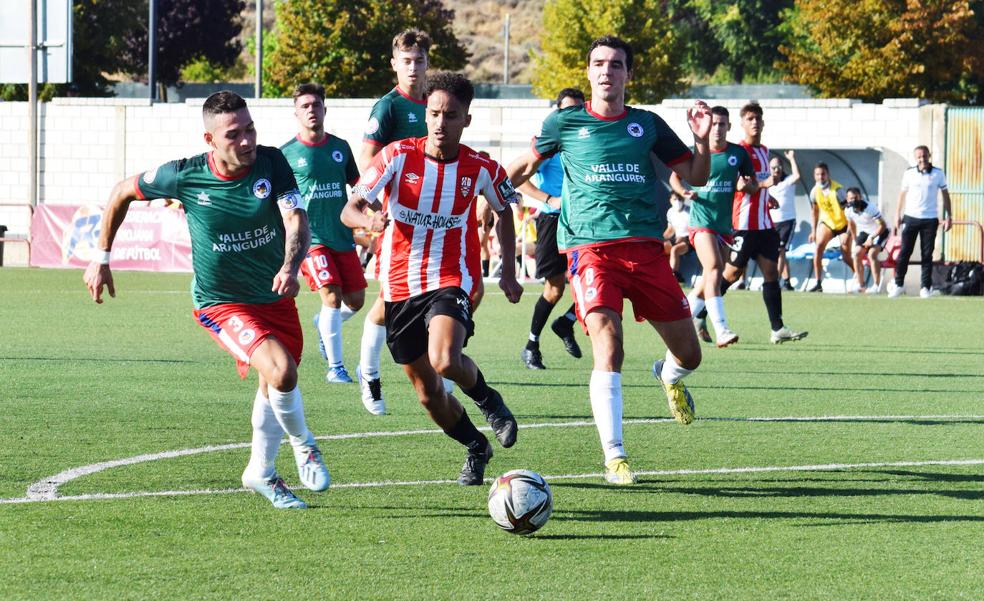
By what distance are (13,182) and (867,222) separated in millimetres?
21009

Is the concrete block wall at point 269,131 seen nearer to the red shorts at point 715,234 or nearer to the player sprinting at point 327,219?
the red shorts at point 715,234

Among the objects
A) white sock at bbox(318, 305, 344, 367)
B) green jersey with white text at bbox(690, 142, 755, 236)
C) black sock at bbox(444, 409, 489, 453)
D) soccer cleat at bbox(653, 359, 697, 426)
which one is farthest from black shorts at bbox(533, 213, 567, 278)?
black sock at bbox(444, 409, 489, 453)

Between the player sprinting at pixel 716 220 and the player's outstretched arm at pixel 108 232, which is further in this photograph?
the player sprinting at pixel 716 220

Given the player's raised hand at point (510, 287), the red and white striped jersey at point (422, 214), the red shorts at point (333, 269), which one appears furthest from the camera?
the red shorts at point (333, 269)

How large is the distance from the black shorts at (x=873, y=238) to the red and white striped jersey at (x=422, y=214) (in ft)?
63.4

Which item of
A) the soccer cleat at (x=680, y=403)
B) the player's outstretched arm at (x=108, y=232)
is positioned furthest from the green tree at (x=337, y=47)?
the player's outstretched arm at (x=108, y=232)

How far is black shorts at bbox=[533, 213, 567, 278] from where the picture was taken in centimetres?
1252

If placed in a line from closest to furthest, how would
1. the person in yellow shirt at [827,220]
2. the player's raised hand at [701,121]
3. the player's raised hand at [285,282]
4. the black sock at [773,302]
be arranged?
the player's raised hand at [285,282] < the player's raised hand at [701,121] < the black sock at [773,302] < the person in yellow shirt at [827,220]

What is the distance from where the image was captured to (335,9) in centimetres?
5444

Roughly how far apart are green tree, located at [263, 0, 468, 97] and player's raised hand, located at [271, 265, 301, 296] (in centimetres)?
4770

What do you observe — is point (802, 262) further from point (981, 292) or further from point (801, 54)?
point (801, 54)

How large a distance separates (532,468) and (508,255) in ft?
3.58

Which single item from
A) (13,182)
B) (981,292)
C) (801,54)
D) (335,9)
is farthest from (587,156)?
(335,9)

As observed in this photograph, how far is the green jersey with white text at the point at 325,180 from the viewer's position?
11156 mm
